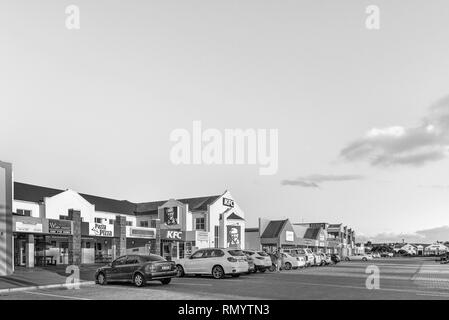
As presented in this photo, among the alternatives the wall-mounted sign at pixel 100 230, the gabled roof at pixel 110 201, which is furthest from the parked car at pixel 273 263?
the gabled roof at pixel 110 201

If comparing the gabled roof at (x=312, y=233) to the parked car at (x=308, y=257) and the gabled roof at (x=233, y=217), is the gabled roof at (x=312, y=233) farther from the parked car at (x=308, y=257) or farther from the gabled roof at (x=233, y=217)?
the parked car at (x=308, y=257)

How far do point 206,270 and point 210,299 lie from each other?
10928 mm

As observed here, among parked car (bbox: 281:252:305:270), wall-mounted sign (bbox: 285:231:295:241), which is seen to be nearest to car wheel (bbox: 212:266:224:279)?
parked car (bbox: 281:252:305:270)

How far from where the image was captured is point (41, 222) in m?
36.4

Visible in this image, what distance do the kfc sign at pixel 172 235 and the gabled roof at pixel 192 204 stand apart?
5.83 m

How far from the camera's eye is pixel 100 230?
42281mm

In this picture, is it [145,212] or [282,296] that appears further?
[145,212]

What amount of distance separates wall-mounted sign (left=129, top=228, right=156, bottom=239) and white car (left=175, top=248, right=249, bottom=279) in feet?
63.1

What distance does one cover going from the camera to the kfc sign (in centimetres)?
5059

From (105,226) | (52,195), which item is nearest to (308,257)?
(105,226)

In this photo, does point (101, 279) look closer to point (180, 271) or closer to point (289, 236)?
point (180, 271)

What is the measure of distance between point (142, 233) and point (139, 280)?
90.3 feet
